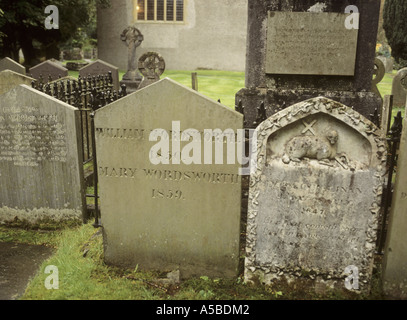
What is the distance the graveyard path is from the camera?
361 centimetres

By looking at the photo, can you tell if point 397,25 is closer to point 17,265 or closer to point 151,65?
point 151,65

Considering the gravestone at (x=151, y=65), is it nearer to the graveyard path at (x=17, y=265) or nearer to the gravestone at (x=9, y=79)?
the gravestone at (x=9, y=79)

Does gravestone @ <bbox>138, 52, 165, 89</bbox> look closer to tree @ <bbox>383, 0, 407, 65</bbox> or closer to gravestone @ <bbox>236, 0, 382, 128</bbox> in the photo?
gravestone @ <bbox>236, 0, 382, 128</bbox>

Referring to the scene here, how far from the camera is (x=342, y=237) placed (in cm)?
340

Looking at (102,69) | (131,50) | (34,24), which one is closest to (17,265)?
(102,69)

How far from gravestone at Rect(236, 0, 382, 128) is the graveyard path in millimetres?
3733

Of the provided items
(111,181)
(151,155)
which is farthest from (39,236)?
(151,155)

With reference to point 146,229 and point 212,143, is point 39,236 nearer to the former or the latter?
point 146,229

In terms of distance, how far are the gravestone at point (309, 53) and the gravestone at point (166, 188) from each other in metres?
2.91

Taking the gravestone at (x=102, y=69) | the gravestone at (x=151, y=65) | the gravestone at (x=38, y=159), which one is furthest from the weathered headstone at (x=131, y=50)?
the gravestone at (x=38, y=159)

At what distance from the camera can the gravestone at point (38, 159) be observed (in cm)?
451

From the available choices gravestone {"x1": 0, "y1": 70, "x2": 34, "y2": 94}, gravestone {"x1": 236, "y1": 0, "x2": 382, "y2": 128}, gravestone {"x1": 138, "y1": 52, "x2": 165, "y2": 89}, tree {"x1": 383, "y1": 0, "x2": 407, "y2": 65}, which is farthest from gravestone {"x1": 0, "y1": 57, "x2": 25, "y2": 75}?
tree {"x1": 383, "y1": 0, "x2": 407, "y2": 65}

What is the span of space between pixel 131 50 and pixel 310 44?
10427 mm

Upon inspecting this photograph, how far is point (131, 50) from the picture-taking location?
1530 cm
